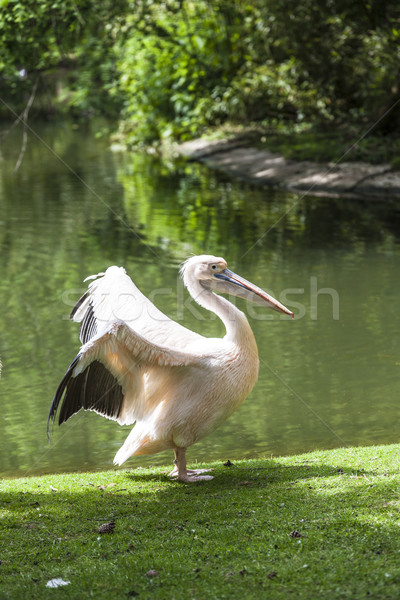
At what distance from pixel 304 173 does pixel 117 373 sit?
43.4 feet

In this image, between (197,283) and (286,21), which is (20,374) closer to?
(197,283)

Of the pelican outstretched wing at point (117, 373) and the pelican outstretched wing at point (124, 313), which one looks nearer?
the pelican outstretched wing at point (117, 373)

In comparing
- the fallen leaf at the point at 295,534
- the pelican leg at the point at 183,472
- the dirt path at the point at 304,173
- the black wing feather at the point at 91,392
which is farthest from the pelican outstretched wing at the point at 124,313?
the dirt path at the point at 304,173

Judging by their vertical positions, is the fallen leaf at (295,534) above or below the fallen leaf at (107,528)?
below

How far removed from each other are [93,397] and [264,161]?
1480 centimetres

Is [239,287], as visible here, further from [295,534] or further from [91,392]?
[295,534]

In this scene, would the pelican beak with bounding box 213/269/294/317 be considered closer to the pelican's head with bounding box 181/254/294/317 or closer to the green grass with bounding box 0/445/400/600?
the pelican's head with bounding box 181/254/294/317

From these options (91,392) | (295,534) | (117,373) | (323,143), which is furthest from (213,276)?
(323,143)

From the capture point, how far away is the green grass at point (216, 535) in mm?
3303

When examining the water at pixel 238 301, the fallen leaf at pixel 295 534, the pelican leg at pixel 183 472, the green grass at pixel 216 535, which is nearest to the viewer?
the green grass at pixel 216 535

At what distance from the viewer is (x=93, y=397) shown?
4.82 metres

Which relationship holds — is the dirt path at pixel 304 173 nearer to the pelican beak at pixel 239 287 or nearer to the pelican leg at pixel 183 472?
the pelican beak at pixel 239 287

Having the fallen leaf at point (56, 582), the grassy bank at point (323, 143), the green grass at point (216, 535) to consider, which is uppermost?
the grassy bank at point (323, 143)

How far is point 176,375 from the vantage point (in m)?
5.00
